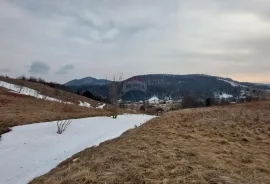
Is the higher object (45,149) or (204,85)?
(204,85)

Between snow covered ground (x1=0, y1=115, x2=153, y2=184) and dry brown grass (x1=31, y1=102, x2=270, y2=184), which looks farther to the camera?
snow covered ground (x1=0, y1=115, x2=153, y2=184)

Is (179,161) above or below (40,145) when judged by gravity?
above

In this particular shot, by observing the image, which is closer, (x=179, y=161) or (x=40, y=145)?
(x=179, y=161)

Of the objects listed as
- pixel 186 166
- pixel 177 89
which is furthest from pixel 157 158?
pixel 177 89

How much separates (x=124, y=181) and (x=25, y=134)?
11.0m

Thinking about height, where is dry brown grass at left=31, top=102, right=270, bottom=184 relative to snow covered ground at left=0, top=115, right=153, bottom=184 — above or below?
above

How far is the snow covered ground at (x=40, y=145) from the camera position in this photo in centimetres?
1055

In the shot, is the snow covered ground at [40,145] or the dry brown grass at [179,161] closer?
the dry brown grass at [179,161]

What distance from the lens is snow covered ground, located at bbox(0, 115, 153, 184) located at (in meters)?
10.5

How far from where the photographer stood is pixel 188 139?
11.1 m

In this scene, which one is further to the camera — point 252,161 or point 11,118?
point 11,118

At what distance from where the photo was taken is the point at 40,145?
14055 mm

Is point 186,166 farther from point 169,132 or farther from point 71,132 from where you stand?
point 71,132

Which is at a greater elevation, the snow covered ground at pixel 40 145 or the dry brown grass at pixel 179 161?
the dry brown grass at pixel 179 161
